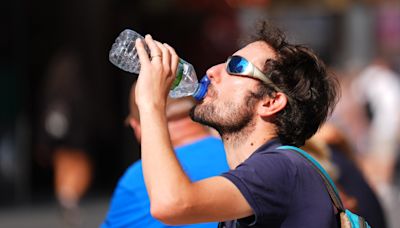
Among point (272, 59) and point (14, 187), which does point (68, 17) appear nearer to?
point (14, 187)

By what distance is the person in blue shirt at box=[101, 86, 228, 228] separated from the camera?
4.32m

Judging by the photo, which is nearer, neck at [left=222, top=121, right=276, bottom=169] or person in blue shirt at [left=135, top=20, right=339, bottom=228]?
person in blue shirt at [left=135, top=20, right=339, bottom=228]

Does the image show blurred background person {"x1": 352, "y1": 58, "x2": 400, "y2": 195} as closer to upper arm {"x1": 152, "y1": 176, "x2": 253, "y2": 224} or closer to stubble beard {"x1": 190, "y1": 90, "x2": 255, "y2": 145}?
stubble beard {"x1": 190, "y1": 90, "x2": 255, "y2": 145}

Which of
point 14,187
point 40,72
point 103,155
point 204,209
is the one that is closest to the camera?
point 204,209

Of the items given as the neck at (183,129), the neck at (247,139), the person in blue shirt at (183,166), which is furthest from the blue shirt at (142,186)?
the neck at (247,139)

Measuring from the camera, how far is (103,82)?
1472 cm

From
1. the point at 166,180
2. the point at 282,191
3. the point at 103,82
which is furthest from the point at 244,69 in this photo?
the point at 103,82

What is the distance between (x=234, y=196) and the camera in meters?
2.79

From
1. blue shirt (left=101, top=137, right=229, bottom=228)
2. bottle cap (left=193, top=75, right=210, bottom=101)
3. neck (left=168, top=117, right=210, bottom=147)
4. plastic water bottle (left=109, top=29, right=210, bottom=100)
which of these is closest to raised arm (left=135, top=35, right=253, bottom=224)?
plastic water bottle (left=109, top=29, right=210, bottom=100)

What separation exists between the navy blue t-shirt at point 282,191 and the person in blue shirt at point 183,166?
1.10 metres

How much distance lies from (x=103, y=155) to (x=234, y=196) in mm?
12038

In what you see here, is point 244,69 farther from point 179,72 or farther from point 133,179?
point 133,179

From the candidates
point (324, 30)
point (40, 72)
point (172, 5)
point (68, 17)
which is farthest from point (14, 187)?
point (324, 30)

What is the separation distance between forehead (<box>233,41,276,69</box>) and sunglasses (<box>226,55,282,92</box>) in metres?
0.03
